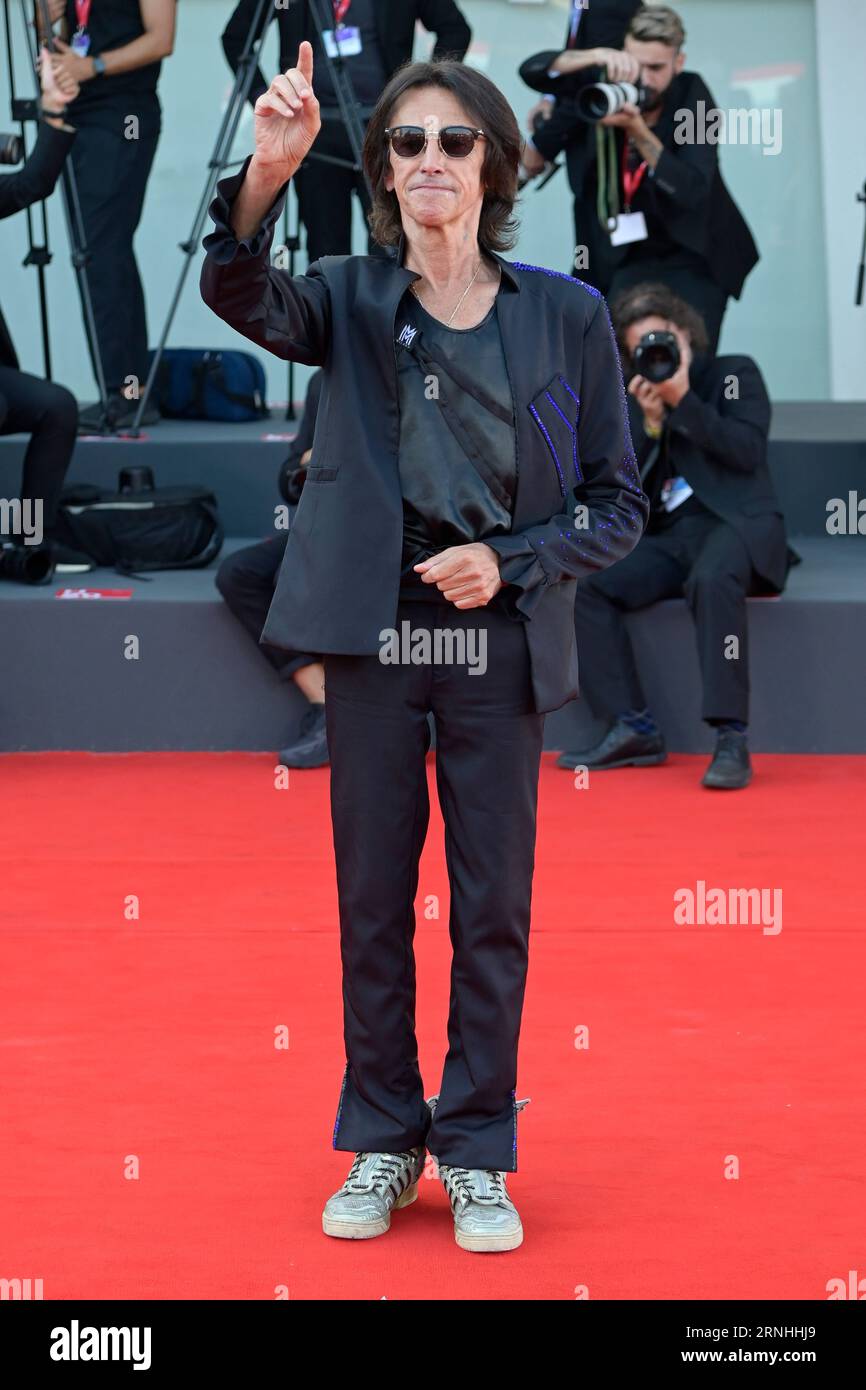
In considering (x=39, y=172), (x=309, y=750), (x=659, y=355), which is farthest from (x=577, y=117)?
(x=309, y=750)

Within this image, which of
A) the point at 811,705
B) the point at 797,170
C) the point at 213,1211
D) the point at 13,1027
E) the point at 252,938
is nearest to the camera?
the point at 213,1211

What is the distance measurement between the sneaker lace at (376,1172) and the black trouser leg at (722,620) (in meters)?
2.48

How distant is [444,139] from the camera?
2104mm

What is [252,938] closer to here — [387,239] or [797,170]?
[387,239]

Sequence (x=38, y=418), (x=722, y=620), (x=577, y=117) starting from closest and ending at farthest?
(x=722, y=620)
(x=38, y=418)
(x=577, y=117)

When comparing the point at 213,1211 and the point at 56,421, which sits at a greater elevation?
the point at 56,421

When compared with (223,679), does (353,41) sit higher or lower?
higher

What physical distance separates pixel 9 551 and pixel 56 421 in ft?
1.17

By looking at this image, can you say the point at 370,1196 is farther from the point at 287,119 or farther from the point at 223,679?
the point at 223,679

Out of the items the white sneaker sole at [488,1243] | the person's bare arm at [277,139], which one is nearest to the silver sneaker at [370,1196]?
the white sneaker sole at [488,1243]

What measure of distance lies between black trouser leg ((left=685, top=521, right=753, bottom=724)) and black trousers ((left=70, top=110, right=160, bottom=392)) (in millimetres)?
2121

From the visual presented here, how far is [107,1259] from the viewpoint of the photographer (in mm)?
2172

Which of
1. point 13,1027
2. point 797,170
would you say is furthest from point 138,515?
point 797,170

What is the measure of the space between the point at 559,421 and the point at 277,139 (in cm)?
45
